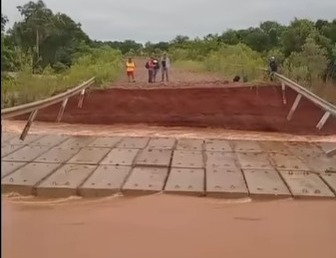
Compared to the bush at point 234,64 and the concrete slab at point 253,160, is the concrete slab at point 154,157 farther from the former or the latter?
the bush at point 234,64

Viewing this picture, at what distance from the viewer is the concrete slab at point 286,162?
5305mm

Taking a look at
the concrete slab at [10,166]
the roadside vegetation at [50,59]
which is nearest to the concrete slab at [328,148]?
the concrete slab at [10,166]

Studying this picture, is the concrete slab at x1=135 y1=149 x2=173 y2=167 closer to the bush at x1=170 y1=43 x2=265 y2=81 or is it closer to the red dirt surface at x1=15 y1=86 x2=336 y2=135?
the red dirt surface at x1=15 y1=86 x2=336 y2=135

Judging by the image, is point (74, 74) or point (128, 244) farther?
point (74, 74)

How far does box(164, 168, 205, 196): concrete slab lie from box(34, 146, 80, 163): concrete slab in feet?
3.69

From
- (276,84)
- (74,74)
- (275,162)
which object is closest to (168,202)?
(275,162)

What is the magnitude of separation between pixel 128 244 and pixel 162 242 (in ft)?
0.64

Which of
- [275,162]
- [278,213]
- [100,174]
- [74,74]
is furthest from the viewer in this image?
[74,74]

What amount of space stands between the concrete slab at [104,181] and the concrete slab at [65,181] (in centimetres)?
6

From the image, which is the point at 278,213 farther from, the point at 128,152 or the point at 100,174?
the point at 128,152

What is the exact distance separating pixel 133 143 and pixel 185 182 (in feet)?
7.12

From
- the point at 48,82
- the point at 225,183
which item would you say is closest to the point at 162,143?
the point at 225,183

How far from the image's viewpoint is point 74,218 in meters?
3.65

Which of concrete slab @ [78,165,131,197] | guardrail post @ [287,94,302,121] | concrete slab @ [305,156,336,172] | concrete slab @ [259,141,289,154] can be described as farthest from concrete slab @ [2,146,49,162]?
guardrail post @ [287,94,302,121]
